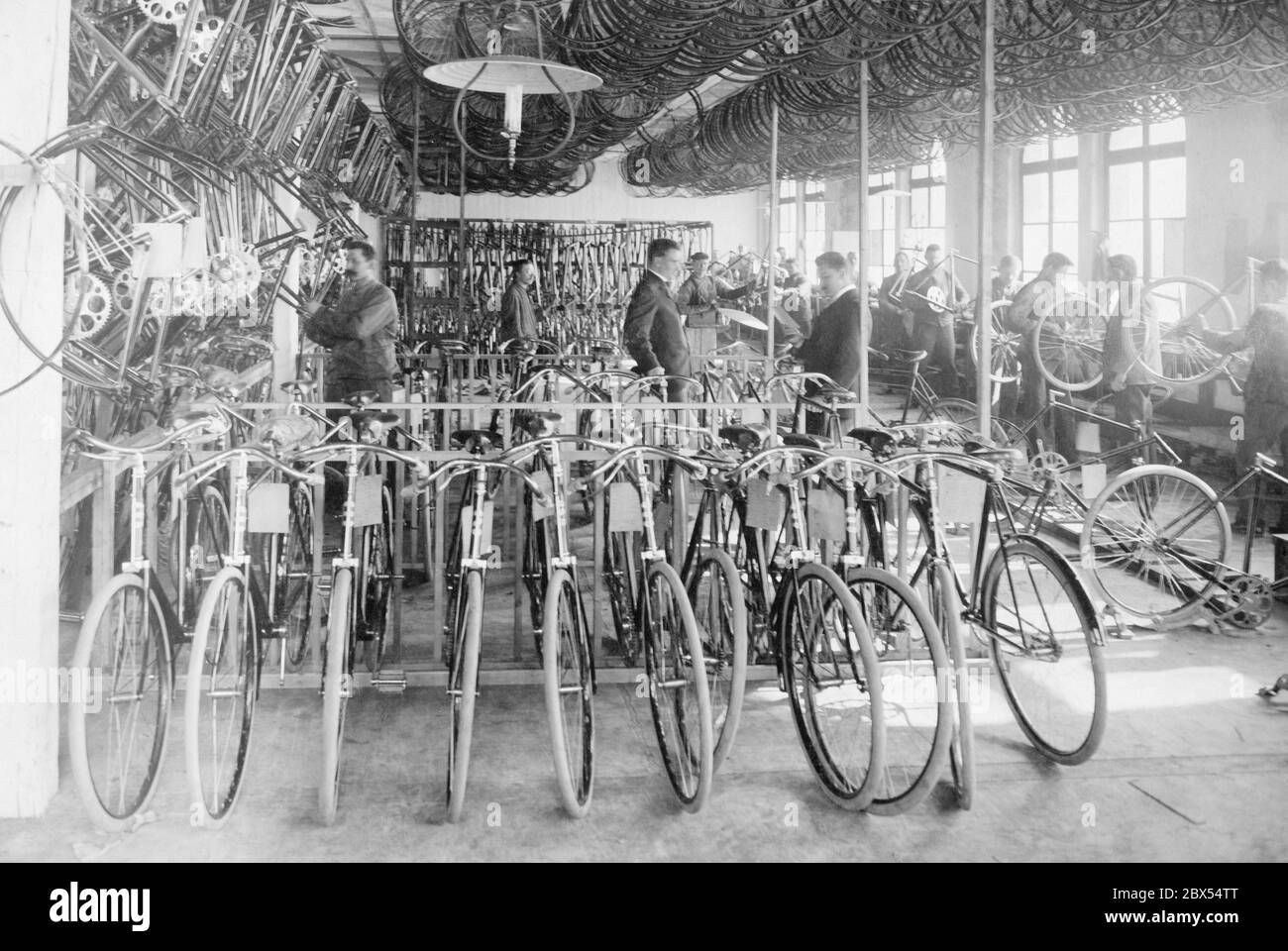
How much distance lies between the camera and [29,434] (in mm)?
3389

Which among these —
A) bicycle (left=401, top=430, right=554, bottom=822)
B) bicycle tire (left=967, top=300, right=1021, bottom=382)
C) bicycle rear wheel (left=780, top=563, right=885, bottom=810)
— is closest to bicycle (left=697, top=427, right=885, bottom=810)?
bicycle rear wheel (left=780, top=563, right=885, bottom=810)

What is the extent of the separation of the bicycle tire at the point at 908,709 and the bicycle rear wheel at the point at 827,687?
0.08m

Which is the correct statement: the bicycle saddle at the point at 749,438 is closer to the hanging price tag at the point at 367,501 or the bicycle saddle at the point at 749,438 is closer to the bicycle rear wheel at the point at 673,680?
the bicycle rear wheel at the point at 673,680

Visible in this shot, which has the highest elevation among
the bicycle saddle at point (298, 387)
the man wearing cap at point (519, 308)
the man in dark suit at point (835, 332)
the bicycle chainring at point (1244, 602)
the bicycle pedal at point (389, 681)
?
the man wearing cap at point (519, 308)

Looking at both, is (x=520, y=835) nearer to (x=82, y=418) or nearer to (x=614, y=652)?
(x=614, y=652)

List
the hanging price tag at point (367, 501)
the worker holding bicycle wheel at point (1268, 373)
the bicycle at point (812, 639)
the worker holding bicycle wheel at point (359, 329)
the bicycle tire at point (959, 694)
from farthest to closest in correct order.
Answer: the worker holding bicycle wheel at point (359, 329), the worker holding bicycle wheel at point (1268, 373), the hanging price tag at point (367, 501), the bicycle at point (812, 639), the bicycle tire at point (959, 694)

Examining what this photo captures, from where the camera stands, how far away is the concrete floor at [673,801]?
331cm

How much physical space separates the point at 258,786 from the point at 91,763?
506mm

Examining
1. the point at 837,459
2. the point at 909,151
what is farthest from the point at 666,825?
the point at 909,151

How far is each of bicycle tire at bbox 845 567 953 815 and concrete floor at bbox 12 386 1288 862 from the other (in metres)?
0.11

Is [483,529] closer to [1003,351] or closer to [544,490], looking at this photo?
[544,490]

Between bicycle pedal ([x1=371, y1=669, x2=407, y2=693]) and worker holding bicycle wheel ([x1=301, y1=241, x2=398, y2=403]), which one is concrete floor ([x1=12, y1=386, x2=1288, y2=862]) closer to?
bicycle pedal ([x1=371, y1=669, x2=407, y2=693])

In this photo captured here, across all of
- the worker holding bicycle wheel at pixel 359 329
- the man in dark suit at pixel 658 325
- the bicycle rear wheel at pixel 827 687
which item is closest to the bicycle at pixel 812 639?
the bicycle rear wheel at pixel 827 687

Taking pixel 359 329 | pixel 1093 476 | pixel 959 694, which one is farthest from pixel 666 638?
pixel 359 329
